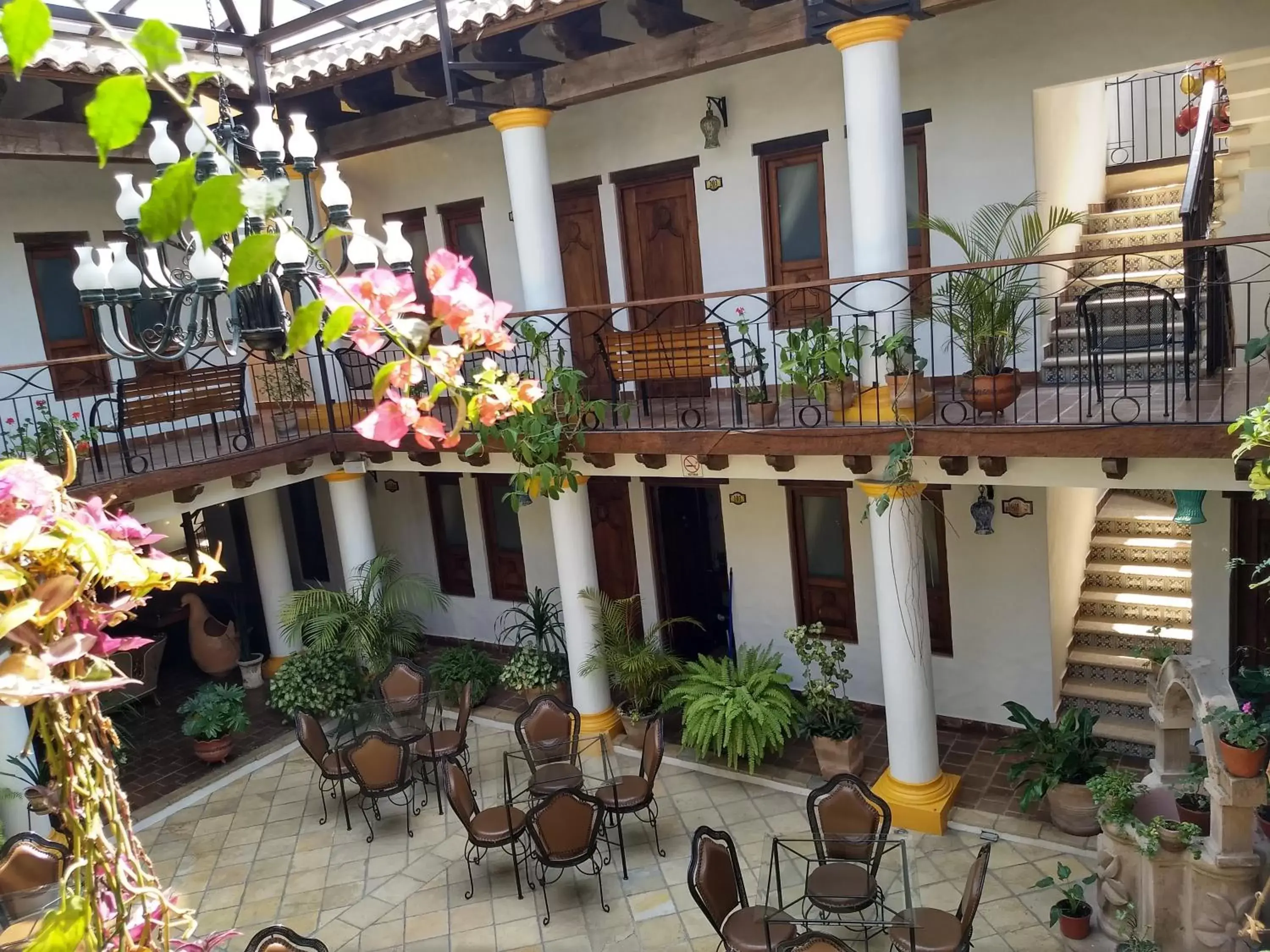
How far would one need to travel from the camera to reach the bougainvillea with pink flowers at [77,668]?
43.7 inches

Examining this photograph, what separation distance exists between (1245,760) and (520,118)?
24.2ft

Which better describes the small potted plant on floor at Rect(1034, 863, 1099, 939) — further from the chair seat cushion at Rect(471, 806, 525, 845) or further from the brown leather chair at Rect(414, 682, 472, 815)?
the brown leather chair at Rect(414, 682, 472, 815)

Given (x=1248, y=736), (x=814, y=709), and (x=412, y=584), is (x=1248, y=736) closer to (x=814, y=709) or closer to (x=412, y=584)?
(x=814, y=709)

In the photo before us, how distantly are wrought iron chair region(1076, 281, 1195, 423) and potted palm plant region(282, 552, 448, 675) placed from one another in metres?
7.26

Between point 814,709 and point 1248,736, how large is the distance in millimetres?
4158

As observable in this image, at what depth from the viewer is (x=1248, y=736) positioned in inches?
221

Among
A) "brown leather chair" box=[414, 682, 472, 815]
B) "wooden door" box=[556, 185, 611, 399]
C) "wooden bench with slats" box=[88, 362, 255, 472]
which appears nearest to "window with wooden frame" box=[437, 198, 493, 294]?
"wooden door" box=[556, 185, 611, 399]

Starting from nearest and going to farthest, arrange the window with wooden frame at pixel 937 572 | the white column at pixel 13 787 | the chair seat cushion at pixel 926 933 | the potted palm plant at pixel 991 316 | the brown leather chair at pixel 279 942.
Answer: the brown leather chair at pixel 279 942 → the chair seat cushion at pixel 926 933 → the potted palm plant at pixel 991 316 → the white column at pixel 13 787 → the window with wooden frame at pixel 937 572

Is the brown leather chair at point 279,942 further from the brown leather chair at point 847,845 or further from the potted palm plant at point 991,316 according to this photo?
the potted palm plant at point 991,316

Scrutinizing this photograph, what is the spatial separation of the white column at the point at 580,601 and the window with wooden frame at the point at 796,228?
2.69 m

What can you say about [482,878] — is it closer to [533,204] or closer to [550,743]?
[550,743]

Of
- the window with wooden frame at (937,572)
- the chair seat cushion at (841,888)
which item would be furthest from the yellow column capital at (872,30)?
the chair seat cushion at (841,888)

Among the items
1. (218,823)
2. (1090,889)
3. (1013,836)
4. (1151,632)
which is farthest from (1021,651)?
(218,823)

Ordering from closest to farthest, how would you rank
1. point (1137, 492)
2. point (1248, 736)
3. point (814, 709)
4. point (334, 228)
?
1. point (334, 228)
2. point (1248, 736)
3. point (814, 709)
4. point (1137, 492)
